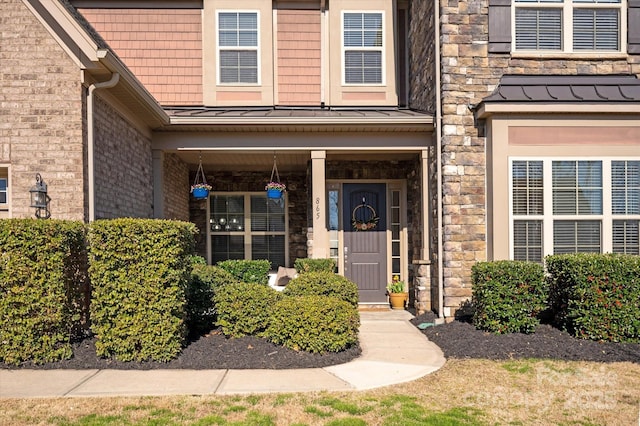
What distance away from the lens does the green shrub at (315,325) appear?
572cm

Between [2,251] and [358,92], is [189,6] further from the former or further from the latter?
[2,251]

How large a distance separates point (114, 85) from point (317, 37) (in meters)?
4.88

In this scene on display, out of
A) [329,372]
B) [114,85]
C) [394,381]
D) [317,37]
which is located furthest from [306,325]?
[317,37]

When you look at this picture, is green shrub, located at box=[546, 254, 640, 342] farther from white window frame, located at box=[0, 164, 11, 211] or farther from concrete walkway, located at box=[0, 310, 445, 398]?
white window frame, located at box=[0, 164, 11, 211]

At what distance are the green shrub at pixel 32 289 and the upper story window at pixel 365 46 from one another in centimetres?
651

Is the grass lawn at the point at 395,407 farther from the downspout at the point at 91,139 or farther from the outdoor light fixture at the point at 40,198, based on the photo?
the downspout at the point at 91,139

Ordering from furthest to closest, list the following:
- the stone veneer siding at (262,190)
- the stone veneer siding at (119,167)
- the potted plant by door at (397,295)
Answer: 1. the stone veneer siding at (262,190)
2. the potted plant by door at (397,295)
3. the stone veneer siding at (119,167)

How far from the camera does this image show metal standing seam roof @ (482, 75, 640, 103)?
7270 millimetres

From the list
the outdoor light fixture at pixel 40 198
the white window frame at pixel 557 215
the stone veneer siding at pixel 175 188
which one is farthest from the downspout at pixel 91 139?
the white window frame at pixel 557 215

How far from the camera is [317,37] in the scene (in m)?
9.98

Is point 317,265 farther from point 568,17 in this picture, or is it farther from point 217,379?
point 568,17

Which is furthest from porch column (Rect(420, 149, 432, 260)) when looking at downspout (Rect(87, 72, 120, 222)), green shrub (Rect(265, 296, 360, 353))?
downspout (Rect(87, 72, 120, 222))

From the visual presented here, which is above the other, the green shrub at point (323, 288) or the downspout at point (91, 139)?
the downspout at point (91, 139)

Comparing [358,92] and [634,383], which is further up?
[358,92]
